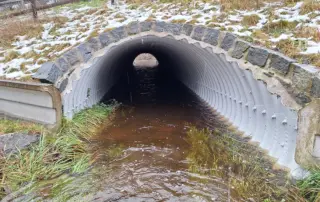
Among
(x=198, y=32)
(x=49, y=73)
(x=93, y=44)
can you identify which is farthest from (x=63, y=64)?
(x=198, y=32)

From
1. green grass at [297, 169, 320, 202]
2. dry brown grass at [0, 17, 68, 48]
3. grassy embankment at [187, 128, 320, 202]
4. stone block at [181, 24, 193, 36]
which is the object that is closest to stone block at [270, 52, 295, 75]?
grassy embankment at [187, 128, 320, 202]

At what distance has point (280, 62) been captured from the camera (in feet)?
17.4

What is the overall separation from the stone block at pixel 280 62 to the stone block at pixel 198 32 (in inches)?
83.5

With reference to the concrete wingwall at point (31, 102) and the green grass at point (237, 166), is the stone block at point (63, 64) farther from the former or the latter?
the green grass at point (237, 166)

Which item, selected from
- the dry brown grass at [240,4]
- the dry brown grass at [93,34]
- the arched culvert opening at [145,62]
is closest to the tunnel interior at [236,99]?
the dry brown grass at [93,34]

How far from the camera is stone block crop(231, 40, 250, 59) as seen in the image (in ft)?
20.4

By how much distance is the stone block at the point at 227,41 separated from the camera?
6.62 metres

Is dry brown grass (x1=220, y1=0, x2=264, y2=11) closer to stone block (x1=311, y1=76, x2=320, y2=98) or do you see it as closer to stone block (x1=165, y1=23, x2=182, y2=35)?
stone block (x1=165, y1=23, x2=182, y2=35)

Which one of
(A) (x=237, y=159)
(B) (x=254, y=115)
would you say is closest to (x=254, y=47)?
(B) (x=254, y=115)

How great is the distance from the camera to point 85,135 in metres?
7.22

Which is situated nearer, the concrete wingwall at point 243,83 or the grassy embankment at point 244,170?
the grassy embankment at point 244,170

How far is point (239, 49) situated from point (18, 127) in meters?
4.92

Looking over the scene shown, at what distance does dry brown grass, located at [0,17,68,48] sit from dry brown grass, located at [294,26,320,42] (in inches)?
294

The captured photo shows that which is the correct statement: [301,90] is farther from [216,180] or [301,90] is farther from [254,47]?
[216,180]
